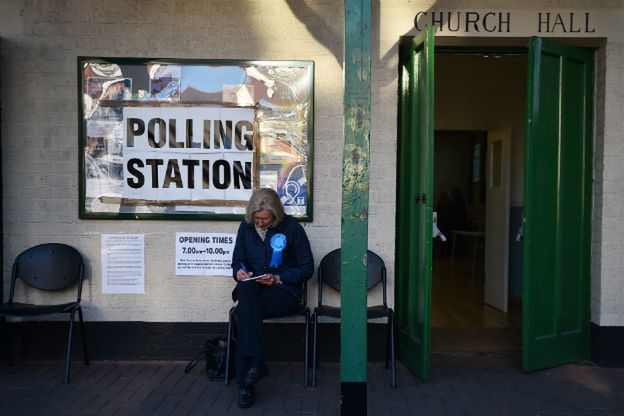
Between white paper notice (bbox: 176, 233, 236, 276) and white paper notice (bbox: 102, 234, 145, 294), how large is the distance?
33 centimetres

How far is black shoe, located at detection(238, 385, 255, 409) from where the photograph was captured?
4223 millimetres

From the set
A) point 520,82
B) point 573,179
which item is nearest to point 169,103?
point 573,179

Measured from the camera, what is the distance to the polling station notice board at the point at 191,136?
516 cm

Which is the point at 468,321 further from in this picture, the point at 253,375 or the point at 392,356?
the point at 253,375

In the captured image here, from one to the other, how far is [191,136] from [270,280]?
4.75ft

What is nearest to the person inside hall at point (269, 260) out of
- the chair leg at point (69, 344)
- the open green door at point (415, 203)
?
the open green door at point (415, 203)

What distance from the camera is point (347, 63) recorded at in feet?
10.9

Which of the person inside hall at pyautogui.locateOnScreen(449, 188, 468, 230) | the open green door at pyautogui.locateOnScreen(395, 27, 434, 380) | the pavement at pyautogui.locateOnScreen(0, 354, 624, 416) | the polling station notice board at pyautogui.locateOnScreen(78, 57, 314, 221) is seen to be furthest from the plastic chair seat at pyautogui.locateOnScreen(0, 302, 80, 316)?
the person inside hall at pyautogui.locateOnScreen(449, 188, 468, 230)

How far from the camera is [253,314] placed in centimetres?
443

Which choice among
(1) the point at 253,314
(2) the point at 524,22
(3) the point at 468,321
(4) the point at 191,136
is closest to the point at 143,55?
(4) the point at 191,136

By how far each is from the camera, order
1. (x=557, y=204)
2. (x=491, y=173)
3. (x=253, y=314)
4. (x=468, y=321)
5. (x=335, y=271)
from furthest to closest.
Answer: (x=491, y=173) → (x=468, y=321) → (x=335, y=271) → (x=557, y=204) → (x=253, y=314)

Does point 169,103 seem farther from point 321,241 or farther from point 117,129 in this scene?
point 321,241

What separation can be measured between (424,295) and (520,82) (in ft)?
13.6

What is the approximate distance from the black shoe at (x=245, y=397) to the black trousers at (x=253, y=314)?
0.07 m
